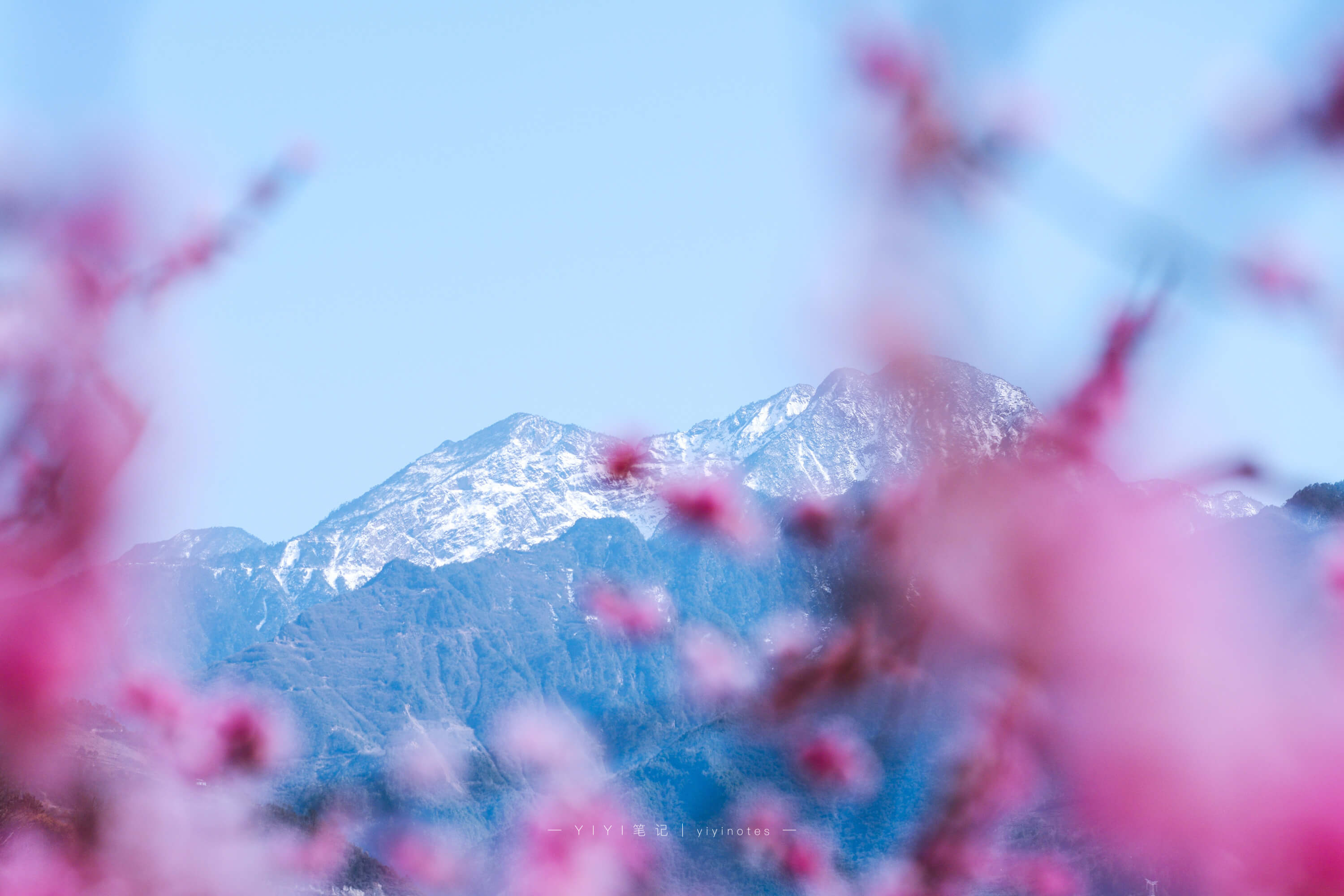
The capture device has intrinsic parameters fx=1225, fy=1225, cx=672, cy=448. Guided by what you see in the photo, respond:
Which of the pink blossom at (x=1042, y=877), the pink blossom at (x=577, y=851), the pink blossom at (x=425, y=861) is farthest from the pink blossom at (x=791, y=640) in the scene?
the pink blossom at (x=1042, y=877)

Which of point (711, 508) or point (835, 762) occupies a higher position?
point (711, 508)

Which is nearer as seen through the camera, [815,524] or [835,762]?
[815,524]

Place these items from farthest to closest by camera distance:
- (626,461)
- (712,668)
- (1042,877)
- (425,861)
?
(1042,877), (425,861), (712,668), (626,461)

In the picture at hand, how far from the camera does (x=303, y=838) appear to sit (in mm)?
19297

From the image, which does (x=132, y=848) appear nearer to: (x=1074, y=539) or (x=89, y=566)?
(x=89, y=566)

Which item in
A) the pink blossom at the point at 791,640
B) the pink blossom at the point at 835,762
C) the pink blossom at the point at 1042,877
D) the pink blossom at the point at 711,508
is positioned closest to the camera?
the pink blossom at the point at 711,508

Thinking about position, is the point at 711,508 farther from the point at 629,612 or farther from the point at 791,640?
the point at 629,612

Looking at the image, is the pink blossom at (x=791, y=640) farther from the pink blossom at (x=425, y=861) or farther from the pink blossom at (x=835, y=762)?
the pink blossom at (x=425, y=861)

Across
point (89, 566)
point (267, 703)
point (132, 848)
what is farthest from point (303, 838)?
point (89, 566)

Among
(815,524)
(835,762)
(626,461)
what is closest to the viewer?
(815,524)

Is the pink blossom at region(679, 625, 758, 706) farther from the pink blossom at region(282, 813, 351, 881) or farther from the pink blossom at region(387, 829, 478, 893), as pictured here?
the pink blossom at region(282, 813, 351, 881)

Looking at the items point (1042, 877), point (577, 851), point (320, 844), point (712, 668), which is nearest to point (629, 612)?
point (712, 668)

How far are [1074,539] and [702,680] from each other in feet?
24.0

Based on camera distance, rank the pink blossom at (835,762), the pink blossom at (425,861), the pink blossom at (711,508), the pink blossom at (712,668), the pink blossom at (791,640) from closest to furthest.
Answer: the pink blossom at (711,508) → the pink blossom at (791,640) → the pink blossom at (712,668) → the pink blossom at (835,762) → the pink blossom at (425,861)
